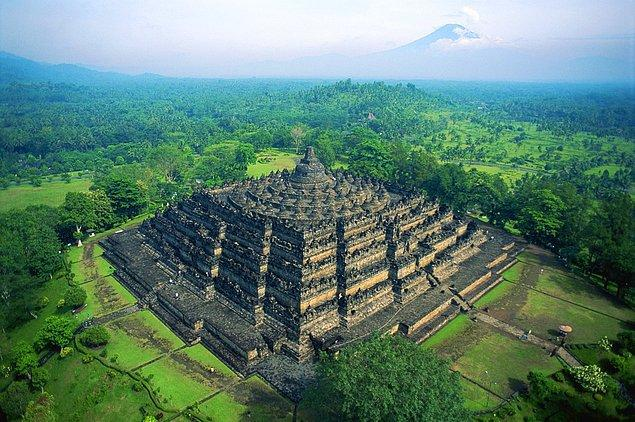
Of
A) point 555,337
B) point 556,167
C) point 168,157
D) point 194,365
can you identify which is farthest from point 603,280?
point 168,157

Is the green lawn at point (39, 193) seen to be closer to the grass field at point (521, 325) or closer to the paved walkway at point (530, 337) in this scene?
the grass field at point (521, 325)

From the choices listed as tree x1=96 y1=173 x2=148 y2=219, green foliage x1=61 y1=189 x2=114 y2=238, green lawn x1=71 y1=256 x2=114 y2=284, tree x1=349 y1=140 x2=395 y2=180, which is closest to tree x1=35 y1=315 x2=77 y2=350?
green lawn x1=71 y1=256 x2=114 y2=284

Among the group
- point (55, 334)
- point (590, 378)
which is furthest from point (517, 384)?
point (55, 334)

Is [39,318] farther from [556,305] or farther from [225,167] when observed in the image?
[225,167]

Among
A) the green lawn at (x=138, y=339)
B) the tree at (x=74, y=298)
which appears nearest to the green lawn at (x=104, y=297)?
the tree at (x=74, y=298)

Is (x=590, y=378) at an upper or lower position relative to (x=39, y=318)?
upper

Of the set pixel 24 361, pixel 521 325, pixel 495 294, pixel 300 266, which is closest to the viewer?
pixel 24 361

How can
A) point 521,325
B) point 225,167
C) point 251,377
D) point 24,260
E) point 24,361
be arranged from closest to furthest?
point 251,377
point 24,361
point 521,325
point 24,260
point 225,167
